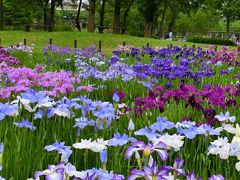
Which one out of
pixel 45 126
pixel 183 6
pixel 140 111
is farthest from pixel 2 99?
pixel 183 6

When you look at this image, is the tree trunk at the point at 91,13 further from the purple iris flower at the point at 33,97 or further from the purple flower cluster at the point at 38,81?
the purple iris flower at the point at 33,97

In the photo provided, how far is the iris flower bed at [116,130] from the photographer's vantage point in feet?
5.98

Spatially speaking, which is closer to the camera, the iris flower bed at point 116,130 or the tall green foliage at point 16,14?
the iris flower bed at point 116,130

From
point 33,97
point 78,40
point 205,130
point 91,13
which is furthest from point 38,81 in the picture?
point 91,13

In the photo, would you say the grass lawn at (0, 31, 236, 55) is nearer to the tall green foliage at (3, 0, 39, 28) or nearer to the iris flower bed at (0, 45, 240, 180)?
the iris flower bed at (0, 45, 240, 180)

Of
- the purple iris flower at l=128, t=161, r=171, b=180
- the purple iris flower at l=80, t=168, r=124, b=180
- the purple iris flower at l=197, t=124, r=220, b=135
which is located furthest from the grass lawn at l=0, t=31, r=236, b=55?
the purple iris flower at l=128, t=161, r=171, b=180

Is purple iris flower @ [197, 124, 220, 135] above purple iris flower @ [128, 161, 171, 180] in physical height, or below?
below

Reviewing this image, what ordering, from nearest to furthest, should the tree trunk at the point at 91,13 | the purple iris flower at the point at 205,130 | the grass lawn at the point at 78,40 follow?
the purple iris flower at the point at 205,130 → the grass lawn at the point at 78,40 → the tree trunk at the point at 91,13

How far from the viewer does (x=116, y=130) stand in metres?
2.94

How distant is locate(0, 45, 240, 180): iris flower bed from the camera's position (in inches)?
71.8

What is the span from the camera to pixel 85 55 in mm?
9875

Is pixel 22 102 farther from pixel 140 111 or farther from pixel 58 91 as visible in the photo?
pixel 58 91

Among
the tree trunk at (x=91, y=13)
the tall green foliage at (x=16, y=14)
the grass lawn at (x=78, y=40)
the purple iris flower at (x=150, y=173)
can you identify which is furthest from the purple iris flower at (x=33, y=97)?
the tall green foliage at (x=16, y=14)

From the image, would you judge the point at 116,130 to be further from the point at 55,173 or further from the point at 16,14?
the point at 16,14
